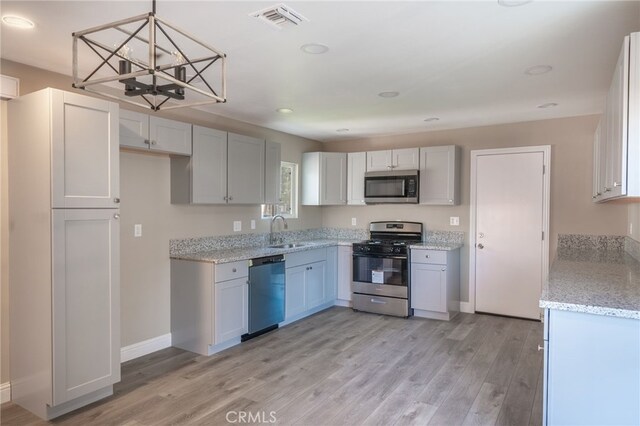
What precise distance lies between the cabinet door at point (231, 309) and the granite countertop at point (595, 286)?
8.50 feet

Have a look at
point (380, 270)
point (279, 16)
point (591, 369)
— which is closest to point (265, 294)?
point (380, 270)

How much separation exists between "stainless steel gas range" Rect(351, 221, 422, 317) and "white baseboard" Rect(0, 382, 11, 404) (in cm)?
354

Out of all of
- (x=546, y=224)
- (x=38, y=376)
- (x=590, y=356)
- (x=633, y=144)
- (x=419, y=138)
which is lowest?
(x=38, y=376)

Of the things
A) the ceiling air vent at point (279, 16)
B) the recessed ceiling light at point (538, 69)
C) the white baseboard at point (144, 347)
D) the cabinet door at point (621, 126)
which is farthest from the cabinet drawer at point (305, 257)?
the cabinet door at point (621, 126)

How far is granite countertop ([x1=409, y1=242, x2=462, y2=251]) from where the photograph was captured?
15.4 ft

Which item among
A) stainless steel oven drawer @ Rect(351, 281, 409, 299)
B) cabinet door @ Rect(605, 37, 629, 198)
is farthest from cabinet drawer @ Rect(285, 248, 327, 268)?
cabinet door @ Rect(605, 37, 629, 198)

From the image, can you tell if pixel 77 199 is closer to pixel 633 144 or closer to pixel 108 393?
pixel 108 393

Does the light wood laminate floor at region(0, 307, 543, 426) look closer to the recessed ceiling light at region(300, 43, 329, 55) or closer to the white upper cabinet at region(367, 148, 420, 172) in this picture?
the white upper cabinet at region(367, 148, 420, 172)

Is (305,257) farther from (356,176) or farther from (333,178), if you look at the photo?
(356,176)

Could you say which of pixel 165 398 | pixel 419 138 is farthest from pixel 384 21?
pixel 419 138

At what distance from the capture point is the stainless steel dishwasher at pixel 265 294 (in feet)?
13.1

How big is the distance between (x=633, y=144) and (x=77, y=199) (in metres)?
3.17

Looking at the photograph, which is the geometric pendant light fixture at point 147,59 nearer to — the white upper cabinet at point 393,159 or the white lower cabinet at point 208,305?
the white lower cabinet at point 208,305

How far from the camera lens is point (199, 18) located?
7.02 feet
